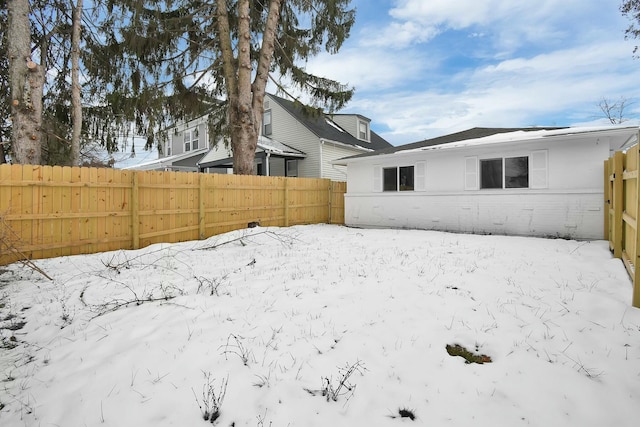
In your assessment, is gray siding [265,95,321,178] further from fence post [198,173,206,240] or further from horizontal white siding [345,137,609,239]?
fence post [198,173,206,240]

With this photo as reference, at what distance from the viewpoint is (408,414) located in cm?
183

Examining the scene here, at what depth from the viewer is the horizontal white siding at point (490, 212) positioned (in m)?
8.21

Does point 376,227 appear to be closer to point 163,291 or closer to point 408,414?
point 163,291

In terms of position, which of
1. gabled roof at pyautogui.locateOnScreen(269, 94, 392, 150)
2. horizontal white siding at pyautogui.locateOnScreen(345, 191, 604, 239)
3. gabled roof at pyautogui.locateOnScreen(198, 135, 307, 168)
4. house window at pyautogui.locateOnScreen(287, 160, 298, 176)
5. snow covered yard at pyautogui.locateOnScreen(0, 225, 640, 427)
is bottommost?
snow covered yard at pyautogui.locateOnScreen(0, 225, 640, 427)

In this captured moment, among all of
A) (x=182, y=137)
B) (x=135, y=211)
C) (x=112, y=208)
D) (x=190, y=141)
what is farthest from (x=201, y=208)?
(x=182, y=137)

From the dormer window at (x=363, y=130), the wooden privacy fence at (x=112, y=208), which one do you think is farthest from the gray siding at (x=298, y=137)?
the wooden privacy fence at (x=112, y=208)

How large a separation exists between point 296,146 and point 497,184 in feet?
37.1

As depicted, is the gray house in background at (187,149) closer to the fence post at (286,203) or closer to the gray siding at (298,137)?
the gray siding at (298,137)

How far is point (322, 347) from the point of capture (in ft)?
8.30

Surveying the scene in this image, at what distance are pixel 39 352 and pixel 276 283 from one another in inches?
93.7

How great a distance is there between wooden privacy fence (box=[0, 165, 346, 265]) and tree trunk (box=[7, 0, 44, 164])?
209cm

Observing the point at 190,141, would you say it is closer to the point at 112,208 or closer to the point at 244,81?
the point at 244,81

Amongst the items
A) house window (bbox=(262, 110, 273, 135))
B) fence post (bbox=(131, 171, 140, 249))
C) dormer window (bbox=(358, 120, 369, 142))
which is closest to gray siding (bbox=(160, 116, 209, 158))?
house window (bbox=(262, 110, 273, 135))

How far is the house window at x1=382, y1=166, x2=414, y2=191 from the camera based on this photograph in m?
11.4
